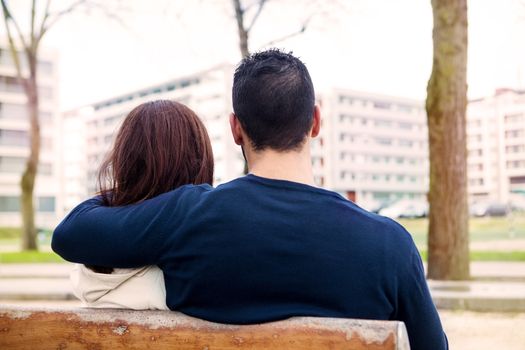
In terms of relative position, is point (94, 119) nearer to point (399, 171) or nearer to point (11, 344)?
point (399, 171)

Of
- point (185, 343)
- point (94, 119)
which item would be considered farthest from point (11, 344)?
point (94, 119)

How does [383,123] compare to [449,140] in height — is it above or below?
above

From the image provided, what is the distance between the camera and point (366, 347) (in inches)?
61.4

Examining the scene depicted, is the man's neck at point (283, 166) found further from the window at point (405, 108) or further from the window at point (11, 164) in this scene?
the window at point (405, 108)

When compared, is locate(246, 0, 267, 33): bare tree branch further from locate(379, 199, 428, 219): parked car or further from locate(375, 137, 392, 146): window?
locate(375, 137, 392, 146): window

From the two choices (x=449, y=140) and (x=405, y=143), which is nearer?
(x=449, y=140)

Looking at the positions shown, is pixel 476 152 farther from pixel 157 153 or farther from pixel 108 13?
pixel 157 153

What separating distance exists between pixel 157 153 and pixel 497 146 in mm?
126746

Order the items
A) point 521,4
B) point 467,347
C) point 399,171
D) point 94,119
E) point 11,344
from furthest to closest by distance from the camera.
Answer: point 94,119, point 399,171, point 521,4, point 467,347, point 11,344

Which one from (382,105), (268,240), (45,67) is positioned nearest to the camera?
(268,240)

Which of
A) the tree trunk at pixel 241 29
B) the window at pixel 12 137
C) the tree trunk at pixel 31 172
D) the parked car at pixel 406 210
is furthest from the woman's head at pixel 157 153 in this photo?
the window at pixel 12 137

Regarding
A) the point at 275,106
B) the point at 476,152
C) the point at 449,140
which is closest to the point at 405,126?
the point at 476,152

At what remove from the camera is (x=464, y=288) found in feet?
28.0

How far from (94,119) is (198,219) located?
13636 cm
